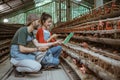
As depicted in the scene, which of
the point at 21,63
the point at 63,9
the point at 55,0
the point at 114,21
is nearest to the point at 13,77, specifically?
the point at 21,63

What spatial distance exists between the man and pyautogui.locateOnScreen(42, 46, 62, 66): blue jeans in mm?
670

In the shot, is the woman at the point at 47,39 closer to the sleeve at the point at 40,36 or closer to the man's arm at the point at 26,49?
the sleeve at the point at 40,36

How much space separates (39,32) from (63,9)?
1681 cm

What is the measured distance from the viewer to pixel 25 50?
18.1 ft

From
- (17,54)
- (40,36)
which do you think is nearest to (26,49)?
(17,54)

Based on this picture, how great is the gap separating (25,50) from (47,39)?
1.13 meters

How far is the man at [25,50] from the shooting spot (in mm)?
5457

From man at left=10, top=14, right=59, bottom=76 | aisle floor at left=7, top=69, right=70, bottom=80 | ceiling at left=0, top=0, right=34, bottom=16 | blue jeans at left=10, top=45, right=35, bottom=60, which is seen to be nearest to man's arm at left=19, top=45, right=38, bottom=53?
man at left=10, top=14, right=59, bottom=76

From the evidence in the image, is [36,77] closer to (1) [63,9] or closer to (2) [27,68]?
(2) [27,68]

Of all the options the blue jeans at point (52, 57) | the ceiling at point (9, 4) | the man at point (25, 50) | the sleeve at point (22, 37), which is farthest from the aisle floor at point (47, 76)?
the ceiling at point (9, 4)

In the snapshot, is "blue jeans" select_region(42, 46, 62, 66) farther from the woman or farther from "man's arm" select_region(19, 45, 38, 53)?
"man's arm" select_region(19, 45, 38, 53)

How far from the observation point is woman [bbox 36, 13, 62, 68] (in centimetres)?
568

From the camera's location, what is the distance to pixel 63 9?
22781mm

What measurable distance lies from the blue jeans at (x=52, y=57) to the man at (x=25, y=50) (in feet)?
2.20
